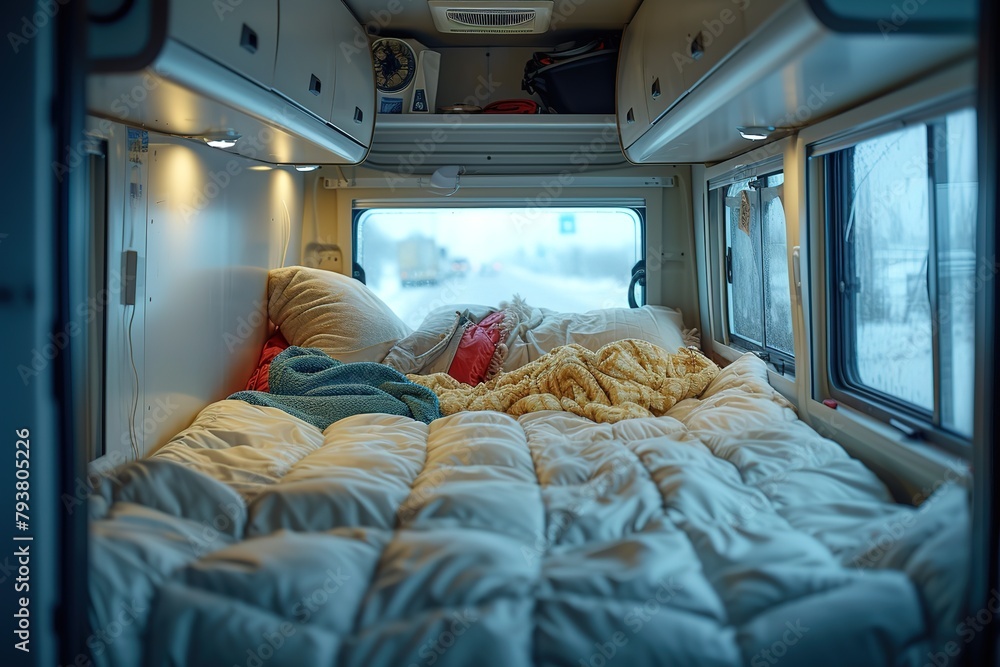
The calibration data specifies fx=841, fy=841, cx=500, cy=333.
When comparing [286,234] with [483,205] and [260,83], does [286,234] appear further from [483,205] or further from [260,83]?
[260,83]

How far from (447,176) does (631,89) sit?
1181 mm

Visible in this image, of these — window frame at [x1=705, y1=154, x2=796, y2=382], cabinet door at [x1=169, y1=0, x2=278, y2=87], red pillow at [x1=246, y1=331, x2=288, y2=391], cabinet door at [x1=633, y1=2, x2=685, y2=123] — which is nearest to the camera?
cabinet door at [x1=169, y1=0, x2=278, y2=87]

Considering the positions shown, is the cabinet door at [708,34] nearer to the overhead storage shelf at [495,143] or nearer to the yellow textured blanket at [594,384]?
the yellow textured blanket at [594,384]

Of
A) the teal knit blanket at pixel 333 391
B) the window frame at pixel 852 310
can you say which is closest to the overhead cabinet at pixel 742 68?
the window frame at pixel 852 310

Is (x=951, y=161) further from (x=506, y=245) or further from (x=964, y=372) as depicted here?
(x=506, y=245)

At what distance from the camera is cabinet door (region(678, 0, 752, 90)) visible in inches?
76.3

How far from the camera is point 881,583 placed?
57.4 inches

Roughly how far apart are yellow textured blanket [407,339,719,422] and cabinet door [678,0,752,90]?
43.4 inches

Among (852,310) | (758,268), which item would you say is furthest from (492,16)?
(852,310)

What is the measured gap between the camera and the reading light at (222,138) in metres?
2.65

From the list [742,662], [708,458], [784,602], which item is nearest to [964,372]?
[708,458]

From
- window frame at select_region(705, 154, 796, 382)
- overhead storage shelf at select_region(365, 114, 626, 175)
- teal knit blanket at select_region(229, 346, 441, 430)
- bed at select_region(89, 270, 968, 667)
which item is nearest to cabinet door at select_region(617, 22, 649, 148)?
overhead storage shelf at select_region(365, 114, 626, 175)

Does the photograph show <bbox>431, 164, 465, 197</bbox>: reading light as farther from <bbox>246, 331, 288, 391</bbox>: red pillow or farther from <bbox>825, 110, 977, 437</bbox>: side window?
<bbox>825, 110, 977, 437</bbox>: side window

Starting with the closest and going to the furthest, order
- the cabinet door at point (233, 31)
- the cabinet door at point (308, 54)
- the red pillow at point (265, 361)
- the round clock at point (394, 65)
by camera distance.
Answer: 1. the cabinet door at point (233, 31)
2. the cabinet door at point (308, 54)
3. the red pillow at point (265, 361)
4. the round clock at point (394, 65)
